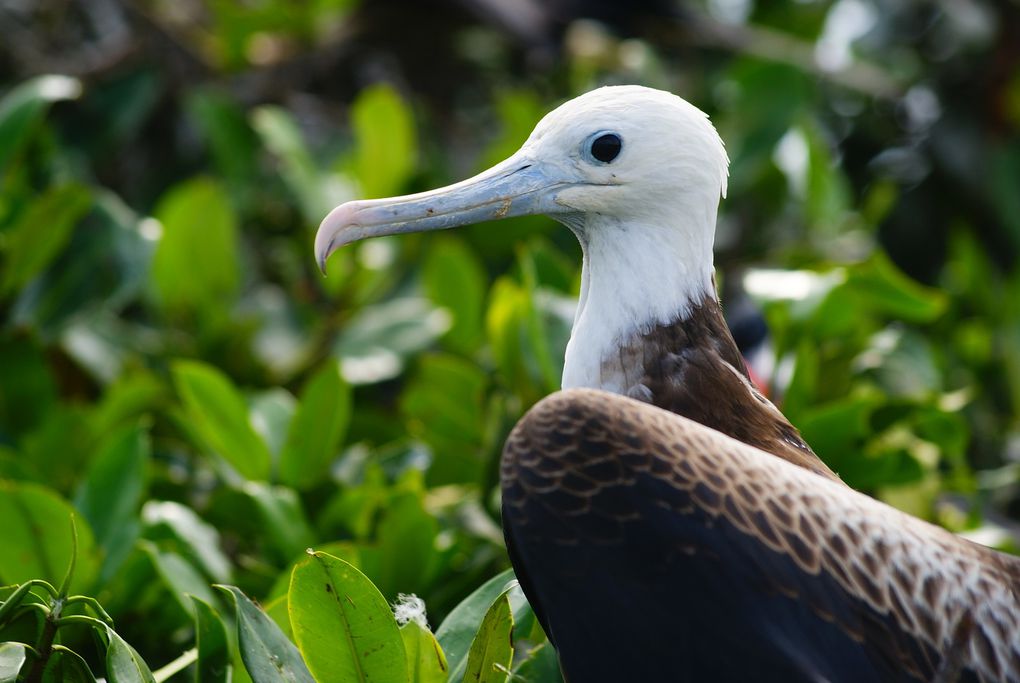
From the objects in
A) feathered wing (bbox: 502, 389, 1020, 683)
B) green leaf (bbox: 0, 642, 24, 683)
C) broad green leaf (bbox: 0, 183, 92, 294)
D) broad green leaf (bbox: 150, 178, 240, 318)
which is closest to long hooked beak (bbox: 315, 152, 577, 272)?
feathered wing (bbox: 502, 389, 1020, 683)

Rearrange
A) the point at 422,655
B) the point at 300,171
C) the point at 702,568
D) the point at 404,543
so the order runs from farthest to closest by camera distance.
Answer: the point at 300,171
the point at 404,543
the point at 422,655
the point at 702,568

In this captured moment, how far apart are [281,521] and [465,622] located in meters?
0.46

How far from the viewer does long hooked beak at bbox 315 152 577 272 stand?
70.7 inches

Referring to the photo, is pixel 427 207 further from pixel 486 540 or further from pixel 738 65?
pixel 738 65

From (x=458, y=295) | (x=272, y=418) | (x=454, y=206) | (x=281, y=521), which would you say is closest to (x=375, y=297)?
(x=458, y=295)

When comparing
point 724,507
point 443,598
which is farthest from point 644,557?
point 443,598

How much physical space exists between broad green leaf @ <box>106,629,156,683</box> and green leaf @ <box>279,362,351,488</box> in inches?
29.8

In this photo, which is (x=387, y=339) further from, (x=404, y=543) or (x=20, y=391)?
(x=404, y=543)

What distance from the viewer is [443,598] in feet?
6.85

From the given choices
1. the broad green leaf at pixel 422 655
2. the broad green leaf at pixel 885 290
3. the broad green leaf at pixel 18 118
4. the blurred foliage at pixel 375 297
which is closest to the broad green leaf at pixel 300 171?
the blurred foliage at pixel 375 297

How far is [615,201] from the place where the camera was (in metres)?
1.87

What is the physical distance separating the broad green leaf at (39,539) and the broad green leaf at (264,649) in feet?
1.40

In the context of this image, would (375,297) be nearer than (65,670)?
No

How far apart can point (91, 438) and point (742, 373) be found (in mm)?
1251
